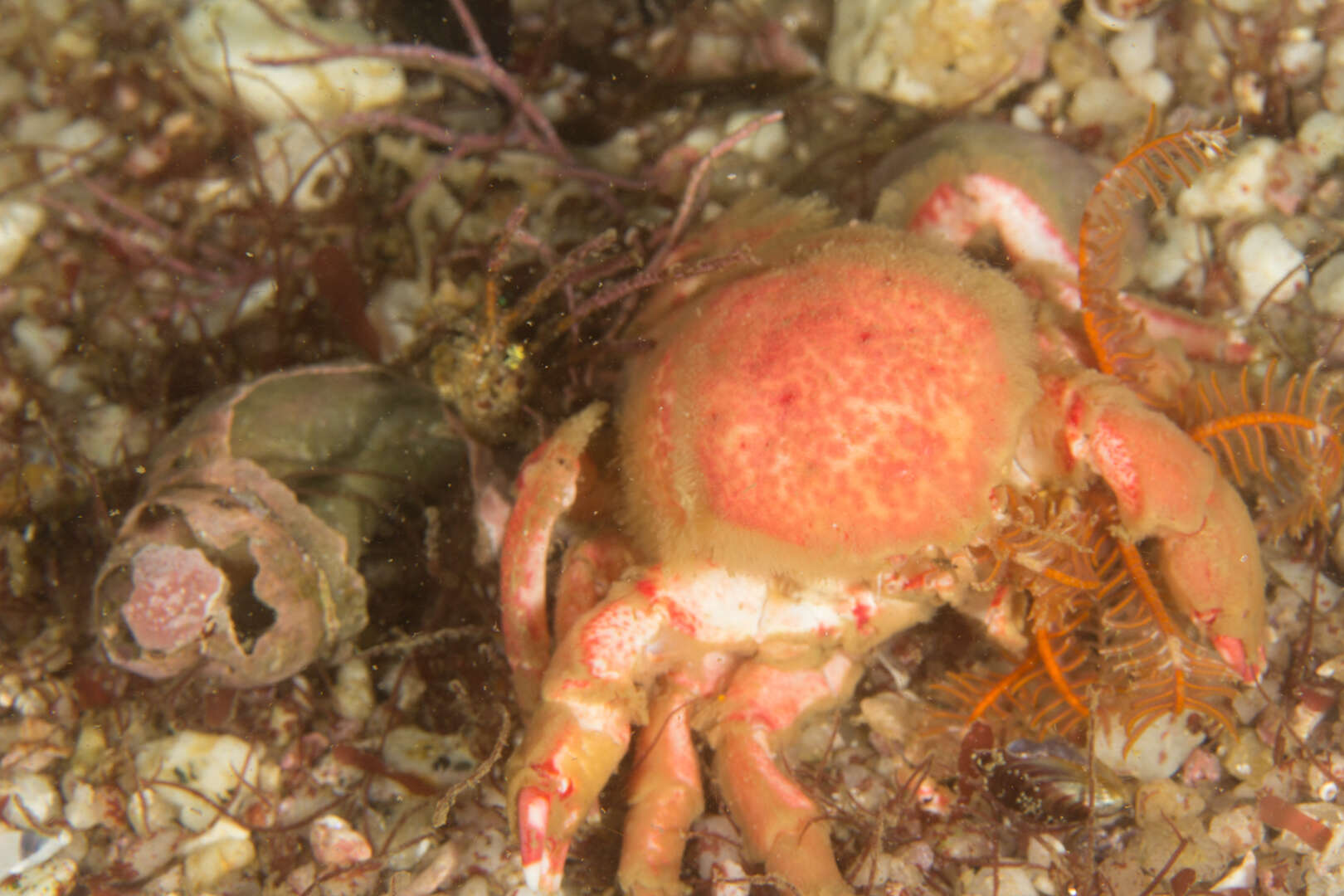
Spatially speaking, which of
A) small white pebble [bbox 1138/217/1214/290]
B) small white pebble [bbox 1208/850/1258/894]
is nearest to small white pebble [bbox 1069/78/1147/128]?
small white pebble [bbox 1138/217/1214/290]

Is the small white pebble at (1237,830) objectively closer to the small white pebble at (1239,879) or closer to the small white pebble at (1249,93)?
the small white pebble at (1239,879)

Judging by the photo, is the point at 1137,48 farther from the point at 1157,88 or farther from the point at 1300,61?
the point at 1300,61

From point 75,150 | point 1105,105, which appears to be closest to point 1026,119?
point 1105,105

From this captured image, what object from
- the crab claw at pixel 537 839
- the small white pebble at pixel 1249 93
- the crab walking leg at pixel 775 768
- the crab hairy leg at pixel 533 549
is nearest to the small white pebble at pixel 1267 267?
the small white pebble at pixel 1249 93

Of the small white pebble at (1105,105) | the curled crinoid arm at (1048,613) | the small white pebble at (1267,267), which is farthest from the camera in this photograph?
the small white pebble at (1105,105)

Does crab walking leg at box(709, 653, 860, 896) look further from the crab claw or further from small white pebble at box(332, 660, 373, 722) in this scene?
small white pebble at box(332, 660, 373, 722)

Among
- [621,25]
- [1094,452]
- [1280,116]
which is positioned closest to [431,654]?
[1094,452]
